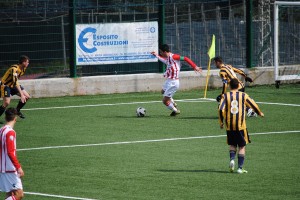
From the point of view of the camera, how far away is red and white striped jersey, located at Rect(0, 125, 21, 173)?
12.4 meters

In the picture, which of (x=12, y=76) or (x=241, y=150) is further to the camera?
(x=12, y=76)

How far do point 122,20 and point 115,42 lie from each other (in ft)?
2.81

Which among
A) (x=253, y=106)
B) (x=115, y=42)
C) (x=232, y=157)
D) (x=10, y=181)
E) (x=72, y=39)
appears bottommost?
(x=232, y=157)

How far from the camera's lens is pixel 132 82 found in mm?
30516

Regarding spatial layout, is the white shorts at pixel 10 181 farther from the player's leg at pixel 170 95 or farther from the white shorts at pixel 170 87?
the white shorts at pixel 170 87

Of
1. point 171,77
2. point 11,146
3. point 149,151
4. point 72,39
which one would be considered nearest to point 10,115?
point 11,146

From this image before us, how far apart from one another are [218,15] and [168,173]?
18.7 m

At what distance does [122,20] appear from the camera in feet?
101

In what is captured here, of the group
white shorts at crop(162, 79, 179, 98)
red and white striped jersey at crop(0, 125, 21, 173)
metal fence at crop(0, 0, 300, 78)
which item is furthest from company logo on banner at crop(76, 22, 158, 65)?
red and white striped jersey at crop(0, 125, 21, 173)

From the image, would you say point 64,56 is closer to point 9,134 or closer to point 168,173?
point 168,173

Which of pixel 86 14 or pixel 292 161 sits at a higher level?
pixel 86 14

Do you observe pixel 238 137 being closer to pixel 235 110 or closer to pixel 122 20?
pixel 235 110

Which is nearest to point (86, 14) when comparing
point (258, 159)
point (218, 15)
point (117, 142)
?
point (218, 15)

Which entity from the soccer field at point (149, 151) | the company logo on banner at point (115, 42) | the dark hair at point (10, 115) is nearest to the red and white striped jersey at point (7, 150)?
the dark hair at point (10, 115)
